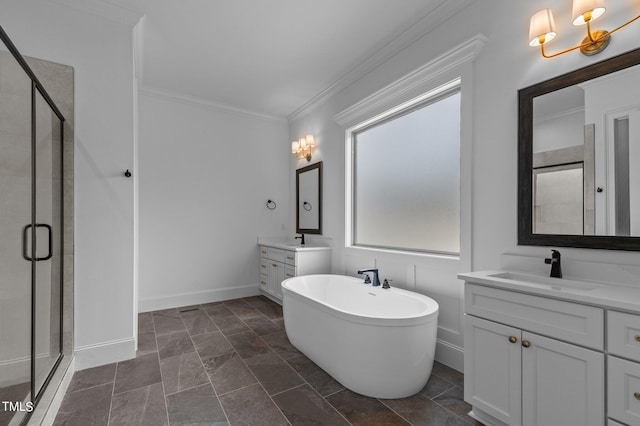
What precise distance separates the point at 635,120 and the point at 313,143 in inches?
130

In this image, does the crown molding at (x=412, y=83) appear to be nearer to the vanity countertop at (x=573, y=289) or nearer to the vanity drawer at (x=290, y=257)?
the vanity countertop at (x=573, y=289)

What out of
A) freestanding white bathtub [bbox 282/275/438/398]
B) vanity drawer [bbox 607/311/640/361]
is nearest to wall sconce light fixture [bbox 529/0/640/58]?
vanity drawer [bbox 607/311/640/361]

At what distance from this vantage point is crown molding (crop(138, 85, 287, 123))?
389 centimetres

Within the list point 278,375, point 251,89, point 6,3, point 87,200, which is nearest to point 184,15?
point 6,3

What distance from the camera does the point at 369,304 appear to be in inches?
Result: 111

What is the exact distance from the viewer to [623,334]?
119 cm

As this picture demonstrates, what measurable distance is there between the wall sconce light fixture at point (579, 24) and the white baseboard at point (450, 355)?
82.9 inches

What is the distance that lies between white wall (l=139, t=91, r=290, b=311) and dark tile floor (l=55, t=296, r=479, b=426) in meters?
1.25

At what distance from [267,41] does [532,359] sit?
3.21m

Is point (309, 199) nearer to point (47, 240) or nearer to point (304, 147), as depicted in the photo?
point (304, 147)

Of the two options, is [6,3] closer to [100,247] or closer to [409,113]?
[100,247]

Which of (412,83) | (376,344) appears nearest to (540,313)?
(376,344)

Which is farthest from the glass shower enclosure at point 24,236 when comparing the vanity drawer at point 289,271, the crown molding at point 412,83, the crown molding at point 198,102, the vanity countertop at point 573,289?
the crown molding at point 412,83

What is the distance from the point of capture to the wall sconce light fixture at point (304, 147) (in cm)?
430
